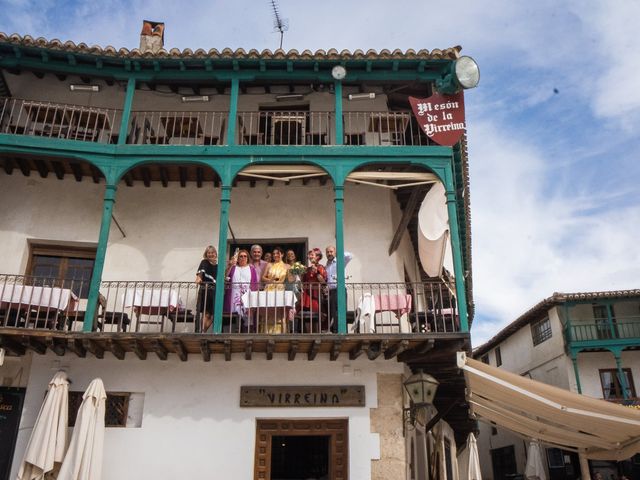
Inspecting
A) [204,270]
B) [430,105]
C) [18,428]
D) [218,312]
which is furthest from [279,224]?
[18,428]

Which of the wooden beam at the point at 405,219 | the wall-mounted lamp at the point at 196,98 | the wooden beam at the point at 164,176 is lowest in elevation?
the wooden beam at the point at 405,219

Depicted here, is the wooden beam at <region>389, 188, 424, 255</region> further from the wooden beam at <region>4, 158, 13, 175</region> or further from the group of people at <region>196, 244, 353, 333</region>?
the wooden beam at <region>4, 158, 13, 175</region>

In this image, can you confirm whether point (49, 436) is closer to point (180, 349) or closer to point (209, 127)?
point (180, 349)

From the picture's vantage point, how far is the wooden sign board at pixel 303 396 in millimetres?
9641

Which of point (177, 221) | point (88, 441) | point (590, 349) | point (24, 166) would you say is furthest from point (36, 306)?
point (590, 349)

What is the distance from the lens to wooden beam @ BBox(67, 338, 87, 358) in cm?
925

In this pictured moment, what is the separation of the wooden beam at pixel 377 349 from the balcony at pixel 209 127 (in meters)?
4.55

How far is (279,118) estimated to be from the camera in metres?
11.9

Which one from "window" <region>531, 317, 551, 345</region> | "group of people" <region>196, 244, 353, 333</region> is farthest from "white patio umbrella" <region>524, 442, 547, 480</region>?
"group of people" <region>196, 244, 353, 333</region>

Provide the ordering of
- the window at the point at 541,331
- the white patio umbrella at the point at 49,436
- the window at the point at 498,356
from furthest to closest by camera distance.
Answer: the window at the point at 498,356 → the window at the point at 541,331 → the white patio umbrella at the point at 49,436

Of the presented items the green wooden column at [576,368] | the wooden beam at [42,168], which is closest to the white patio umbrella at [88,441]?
the wooden beam at [42,168]

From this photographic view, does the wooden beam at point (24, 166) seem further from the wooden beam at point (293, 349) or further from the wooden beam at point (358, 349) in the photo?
the wooden beam at point (358, 349)

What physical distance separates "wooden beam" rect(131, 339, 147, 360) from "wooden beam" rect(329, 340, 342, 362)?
123 inches

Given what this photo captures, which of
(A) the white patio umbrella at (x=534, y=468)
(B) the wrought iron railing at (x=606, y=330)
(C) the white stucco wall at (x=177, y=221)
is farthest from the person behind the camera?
(B) the wrought iron railing at (x=606, y=330)
